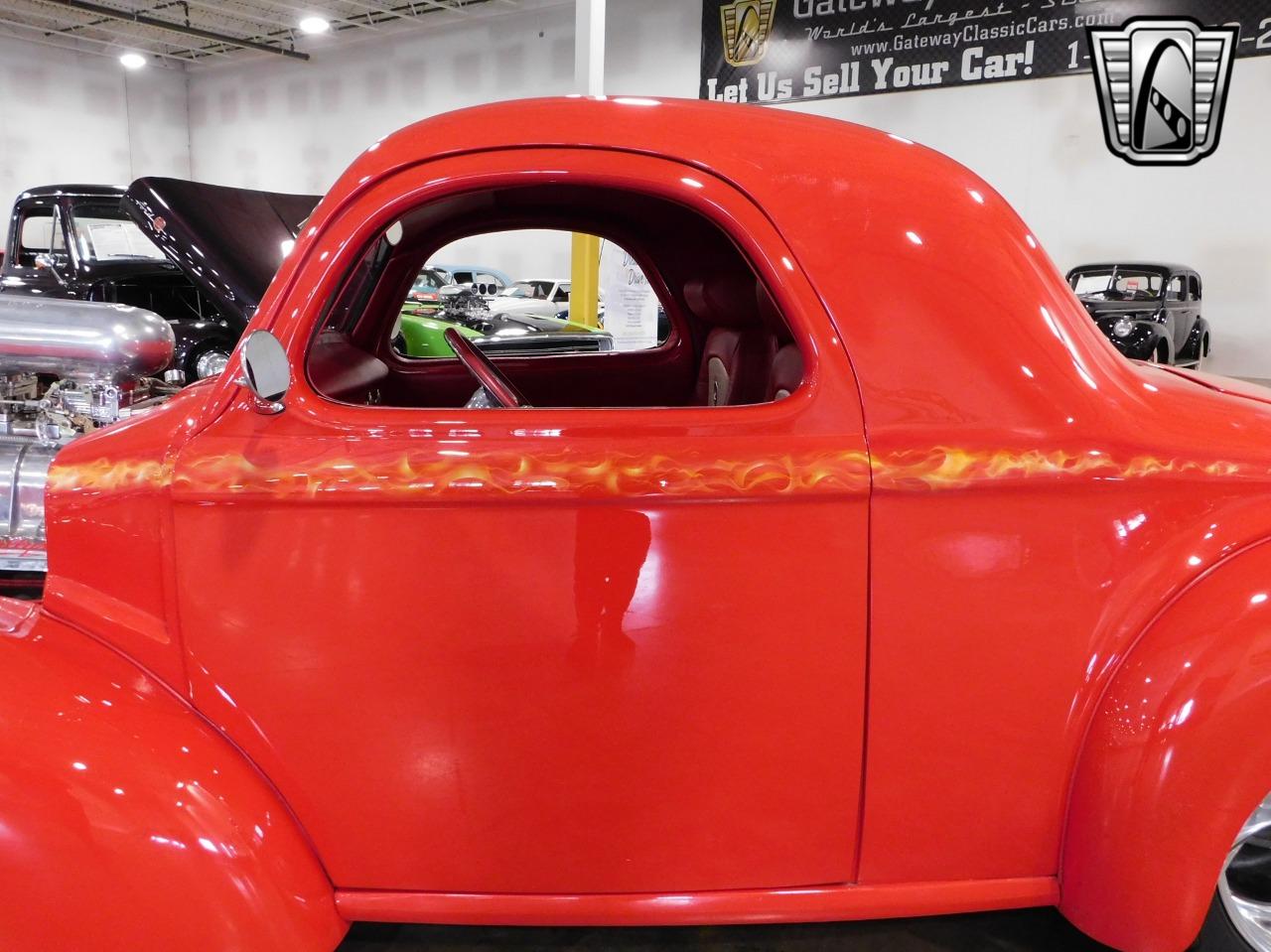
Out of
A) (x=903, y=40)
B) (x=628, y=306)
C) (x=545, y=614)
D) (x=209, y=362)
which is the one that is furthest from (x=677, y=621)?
(x=903, y=40)

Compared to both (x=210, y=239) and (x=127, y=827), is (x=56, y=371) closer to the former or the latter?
(x=210, y=239)

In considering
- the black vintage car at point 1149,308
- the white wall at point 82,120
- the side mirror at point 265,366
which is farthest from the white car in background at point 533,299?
the white wall at point 82,120

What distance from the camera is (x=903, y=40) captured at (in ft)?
37.3

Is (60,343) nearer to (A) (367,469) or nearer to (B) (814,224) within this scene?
(A) (367,469)

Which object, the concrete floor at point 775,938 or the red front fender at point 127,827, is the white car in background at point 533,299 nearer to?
the concrete floor at point 775,938

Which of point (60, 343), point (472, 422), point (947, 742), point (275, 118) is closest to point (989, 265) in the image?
point (947, 742)

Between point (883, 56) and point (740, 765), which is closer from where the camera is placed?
point (740, 765)

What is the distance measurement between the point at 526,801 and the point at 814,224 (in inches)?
43.3

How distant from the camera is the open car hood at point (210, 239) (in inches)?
118

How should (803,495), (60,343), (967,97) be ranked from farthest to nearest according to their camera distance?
(967,97)
(60,343)
(803,495)

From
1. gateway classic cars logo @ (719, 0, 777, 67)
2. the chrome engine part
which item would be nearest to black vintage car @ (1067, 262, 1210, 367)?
gateway classic cars logo @ (719, 0, 777, 67)

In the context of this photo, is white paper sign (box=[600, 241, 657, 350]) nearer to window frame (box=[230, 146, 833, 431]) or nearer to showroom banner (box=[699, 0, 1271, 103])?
window frame (box=[230, 146, 833, 431])

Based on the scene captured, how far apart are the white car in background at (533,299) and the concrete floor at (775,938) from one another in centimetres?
687

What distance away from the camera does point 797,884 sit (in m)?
1.53
